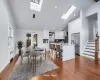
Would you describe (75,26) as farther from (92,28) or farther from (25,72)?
(25,72)

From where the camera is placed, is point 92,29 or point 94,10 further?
point 92,29

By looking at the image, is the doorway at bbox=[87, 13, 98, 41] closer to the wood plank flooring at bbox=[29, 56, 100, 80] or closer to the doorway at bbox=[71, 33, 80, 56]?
the doorway at bbox=[71, 33, 80, 56]

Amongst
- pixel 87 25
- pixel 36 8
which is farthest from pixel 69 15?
pixel 36 8

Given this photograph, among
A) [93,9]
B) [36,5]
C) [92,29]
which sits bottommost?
[92,29]

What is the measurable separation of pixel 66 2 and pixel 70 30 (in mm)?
3314

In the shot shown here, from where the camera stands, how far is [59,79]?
2.31m

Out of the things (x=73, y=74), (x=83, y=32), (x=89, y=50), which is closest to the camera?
(x=73, y=74)

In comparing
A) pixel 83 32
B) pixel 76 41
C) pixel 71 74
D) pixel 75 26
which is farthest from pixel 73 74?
pixel 75 26

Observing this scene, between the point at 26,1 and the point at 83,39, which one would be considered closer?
the point at 26,1

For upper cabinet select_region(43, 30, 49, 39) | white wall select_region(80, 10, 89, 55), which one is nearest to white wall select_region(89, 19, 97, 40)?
white wall select_region(80, 10, 89, 55)

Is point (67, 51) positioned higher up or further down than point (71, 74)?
higher up

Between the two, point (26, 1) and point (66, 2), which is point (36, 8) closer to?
point (26, 1)

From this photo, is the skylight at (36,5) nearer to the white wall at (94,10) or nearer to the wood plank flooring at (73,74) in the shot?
the white wall at (94,10)

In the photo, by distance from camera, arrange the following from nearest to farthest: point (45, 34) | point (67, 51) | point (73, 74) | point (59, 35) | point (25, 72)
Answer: point (73, 74) → point (25, 72) → point (67, 51) → point (45, 34) → point (59, 35)
